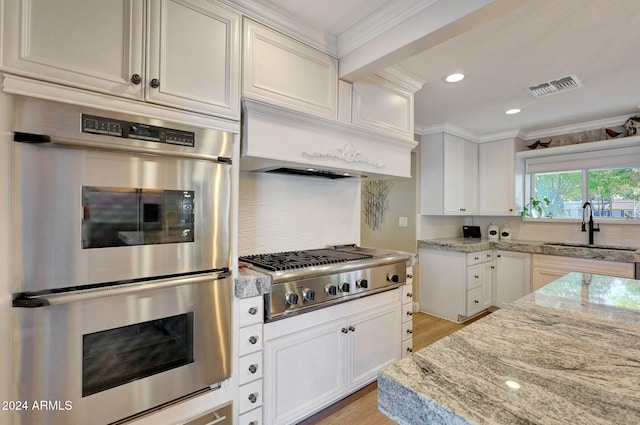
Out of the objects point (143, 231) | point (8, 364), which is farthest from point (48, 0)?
point (8, 364)

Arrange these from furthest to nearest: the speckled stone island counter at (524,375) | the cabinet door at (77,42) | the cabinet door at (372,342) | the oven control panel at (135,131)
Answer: the cabinet door at (372,342)
the oven control panel at (135,131)
the cabinet door at (77,42)
the speckled stone island counter at (524,375)

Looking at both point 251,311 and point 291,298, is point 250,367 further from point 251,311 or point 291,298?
point 291,298

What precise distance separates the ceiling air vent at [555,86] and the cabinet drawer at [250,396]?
9.91ft

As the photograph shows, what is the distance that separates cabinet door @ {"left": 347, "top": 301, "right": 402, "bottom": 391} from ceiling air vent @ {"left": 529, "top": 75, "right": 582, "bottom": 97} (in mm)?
2151

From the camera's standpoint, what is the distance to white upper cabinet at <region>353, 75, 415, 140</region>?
2.06 metres

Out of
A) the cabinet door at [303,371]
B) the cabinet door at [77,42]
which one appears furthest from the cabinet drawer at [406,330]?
the cabinet door at [77,42]

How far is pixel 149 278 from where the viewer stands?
122cm

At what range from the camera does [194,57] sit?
1354 millimetres

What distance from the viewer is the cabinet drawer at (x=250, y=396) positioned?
57.8 inches

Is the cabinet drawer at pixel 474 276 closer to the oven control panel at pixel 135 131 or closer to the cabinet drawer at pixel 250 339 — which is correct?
the cabinet drawer at pixel 250 339

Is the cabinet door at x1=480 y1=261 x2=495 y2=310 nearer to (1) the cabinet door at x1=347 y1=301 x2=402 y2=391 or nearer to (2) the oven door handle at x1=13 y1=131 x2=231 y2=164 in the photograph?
(1) the cabinet door at x1=347 y1=301 x2=402 y2=391

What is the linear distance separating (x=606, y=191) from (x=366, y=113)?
11.0 feet

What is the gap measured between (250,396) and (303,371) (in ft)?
1.07

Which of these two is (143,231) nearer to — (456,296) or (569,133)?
(456,296)
